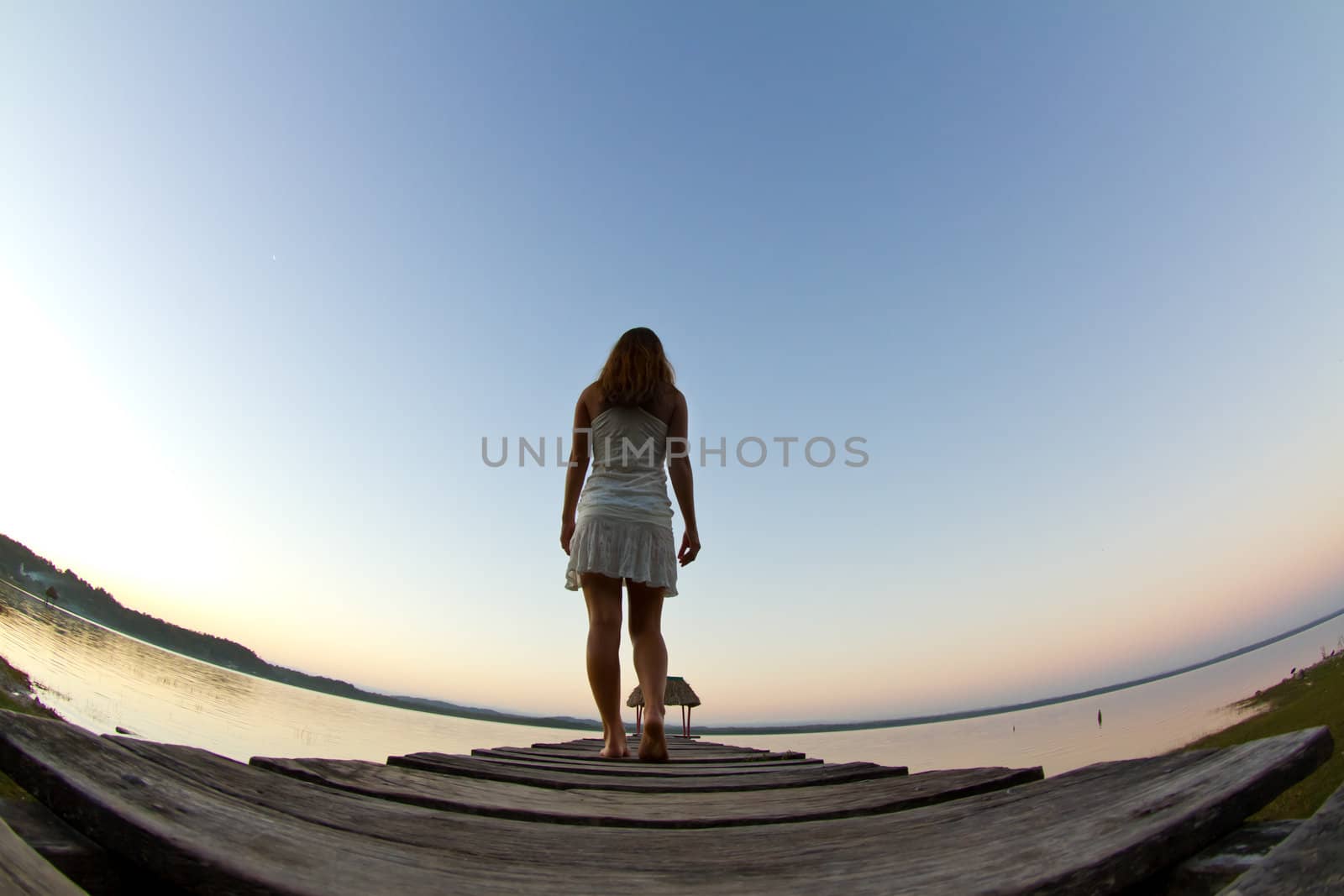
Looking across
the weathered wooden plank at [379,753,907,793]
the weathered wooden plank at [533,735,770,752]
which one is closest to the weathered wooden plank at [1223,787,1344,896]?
the weathered wooden plank at [379,753,907,793]

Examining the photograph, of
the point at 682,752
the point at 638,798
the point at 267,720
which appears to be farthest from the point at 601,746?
the point at 267,720

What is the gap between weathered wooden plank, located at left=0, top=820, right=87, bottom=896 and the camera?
37cm

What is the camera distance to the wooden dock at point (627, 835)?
1.73 feet

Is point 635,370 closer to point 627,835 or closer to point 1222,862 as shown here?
point 627,835

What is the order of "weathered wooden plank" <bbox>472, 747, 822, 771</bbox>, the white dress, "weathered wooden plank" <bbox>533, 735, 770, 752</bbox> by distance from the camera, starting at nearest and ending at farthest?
"weathered wooden plank" <bbox>472, 747, 822, 771</bbox> → the white dress → "weathered wooden plank" <bbox>533, 735, 770, 752</bbox>

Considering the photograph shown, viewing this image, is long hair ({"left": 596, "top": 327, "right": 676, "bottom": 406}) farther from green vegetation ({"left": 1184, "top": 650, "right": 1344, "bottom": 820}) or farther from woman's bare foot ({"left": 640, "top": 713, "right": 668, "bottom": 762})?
green vegetation ({"left": 1184, "top": 650, "right": 1344, "bottom": 820})

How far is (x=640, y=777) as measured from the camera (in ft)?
6.07

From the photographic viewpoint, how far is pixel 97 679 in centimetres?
2853

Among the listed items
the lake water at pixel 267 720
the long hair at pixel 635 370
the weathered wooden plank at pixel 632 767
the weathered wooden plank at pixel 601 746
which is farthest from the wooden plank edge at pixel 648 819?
the lake water at pixel 267 720

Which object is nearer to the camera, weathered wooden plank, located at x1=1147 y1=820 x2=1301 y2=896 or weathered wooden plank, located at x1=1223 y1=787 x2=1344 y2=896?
weathered wooden plank, located at x1=1223 y1=787 x2=1344 y2=896

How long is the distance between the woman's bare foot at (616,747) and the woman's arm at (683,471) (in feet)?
2.74

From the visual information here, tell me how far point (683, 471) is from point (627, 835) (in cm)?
220

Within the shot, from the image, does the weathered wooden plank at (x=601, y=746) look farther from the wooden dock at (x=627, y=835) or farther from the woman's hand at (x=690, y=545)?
the wooden dock at (x=627, y=835)

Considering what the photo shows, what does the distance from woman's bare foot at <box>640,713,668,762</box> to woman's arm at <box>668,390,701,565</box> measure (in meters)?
0.85
